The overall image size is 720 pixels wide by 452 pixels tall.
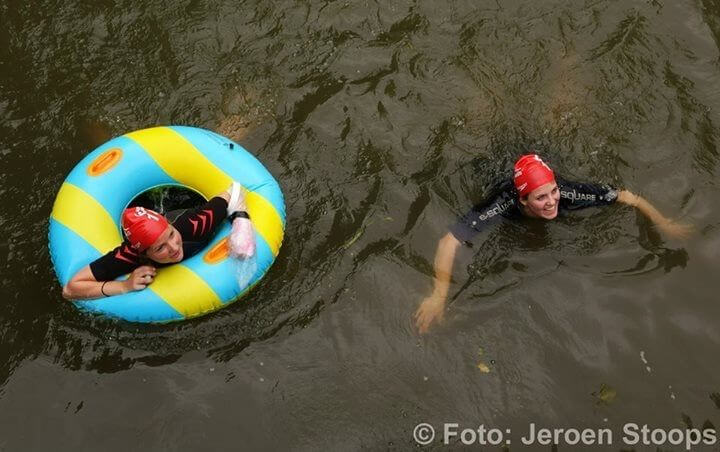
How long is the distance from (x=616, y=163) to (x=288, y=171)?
10.1 ft

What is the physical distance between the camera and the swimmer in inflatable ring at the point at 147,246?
4844mm

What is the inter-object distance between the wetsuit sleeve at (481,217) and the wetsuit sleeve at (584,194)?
46cm

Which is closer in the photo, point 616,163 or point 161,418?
point 161,418

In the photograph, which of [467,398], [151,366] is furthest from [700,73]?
[151,366]

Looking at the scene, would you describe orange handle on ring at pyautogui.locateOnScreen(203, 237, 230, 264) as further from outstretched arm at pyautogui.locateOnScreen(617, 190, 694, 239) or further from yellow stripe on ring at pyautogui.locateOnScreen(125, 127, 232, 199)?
outstretched arm at pyautogui.locateOnScreen(617, 190, 694, 239)

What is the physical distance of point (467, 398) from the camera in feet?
16.7

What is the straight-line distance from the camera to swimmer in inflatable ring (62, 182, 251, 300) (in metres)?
4.84

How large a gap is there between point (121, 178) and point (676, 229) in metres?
4.71

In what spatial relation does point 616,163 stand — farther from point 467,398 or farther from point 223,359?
point 223,359

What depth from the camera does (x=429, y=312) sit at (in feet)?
18.0

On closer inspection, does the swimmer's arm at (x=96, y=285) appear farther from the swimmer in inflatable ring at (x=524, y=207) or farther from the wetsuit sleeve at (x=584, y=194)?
the wetsuit sleeve at (x=584, y=194)

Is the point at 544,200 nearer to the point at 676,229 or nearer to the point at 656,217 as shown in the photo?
the point at 656,217
